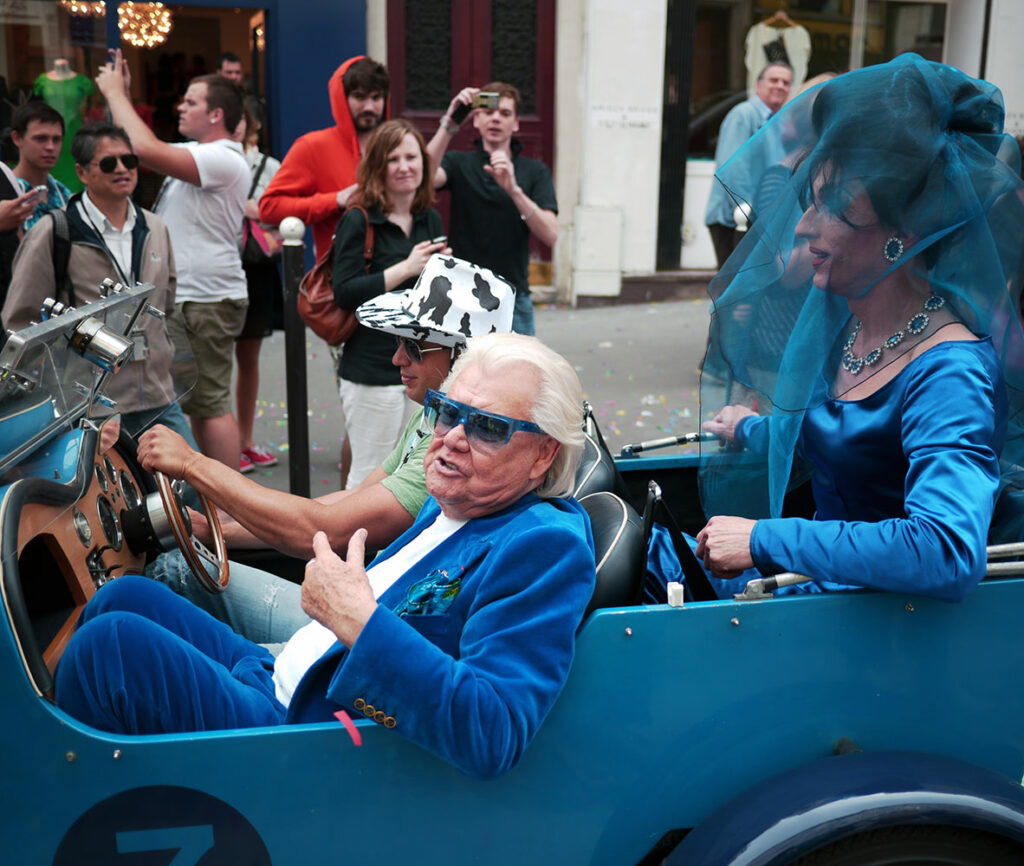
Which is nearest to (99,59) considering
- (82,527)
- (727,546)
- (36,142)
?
(36,142)

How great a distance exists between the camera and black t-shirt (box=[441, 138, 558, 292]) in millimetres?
5398

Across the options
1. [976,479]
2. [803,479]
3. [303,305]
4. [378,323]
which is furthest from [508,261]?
[976,479]

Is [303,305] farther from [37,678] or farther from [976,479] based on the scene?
[976,479]

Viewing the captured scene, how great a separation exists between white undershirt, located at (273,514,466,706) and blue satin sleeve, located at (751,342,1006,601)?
2.02 feet

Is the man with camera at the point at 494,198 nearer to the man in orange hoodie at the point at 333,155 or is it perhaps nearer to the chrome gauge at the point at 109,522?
the man in orange hoodie at the point at 333,155

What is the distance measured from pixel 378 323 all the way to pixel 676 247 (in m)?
8.08

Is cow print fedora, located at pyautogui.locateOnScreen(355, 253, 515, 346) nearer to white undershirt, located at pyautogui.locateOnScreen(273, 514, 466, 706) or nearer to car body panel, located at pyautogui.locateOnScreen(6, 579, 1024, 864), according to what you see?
white undershirt, located at pyautogui.locateOnScreen(273, 514, 466, 706)

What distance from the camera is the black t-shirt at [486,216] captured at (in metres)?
5.40

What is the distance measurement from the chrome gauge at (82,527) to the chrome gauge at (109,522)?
8 cm

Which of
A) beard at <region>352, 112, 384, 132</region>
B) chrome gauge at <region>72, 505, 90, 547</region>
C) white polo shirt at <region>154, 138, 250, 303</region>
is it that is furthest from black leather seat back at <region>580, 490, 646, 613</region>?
white polo shirt at <region>154, 138, 250, 303</region>

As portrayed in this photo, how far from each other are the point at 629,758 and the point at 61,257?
10.3ft

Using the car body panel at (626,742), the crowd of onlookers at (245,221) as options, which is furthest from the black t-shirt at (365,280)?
the car body panel at (626,742)

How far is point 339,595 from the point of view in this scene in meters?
1.90

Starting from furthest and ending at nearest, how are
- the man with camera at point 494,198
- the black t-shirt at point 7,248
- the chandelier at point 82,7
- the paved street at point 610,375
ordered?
the chandelier at point 82,7 < the paved street at point 610,375 < the man with camera at point 494,198 < the black t-shirt at point 7,248
